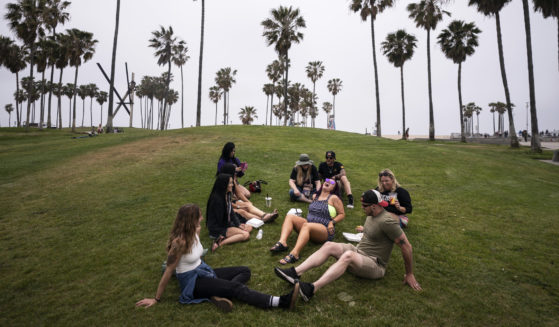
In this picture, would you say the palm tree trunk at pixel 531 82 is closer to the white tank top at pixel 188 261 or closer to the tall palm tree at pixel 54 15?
the white tank top at pixel 188 261

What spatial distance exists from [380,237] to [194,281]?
3.10 metres

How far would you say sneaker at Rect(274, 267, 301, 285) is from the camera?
12.4ft

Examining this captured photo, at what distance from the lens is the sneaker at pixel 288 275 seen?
377 centimetres

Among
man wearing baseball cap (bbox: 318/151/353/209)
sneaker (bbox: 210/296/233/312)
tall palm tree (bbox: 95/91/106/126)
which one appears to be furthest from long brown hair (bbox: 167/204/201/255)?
tall palm tree (bbox: 95/91/106/126)

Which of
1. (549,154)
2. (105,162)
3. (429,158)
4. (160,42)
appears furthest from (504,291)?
(160,42)

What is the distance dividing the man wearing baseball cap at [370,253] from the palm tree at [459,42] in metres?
39.9

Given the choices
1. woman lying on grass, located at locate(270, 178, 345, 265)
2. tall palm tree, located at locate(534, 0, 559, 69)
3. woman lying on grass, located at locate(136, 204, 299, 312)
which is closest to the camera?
woman lying on grass, located at locate(136, 204, 299, 312)

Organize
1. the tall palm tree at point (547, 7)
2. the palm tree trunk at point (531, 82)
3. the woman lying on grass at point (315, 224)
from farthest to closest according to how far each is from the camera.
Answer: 1. the palm tree trunk at point (531, 82)
2. the tall palm tree at point (547, 7)
3. the woman lying on grass at point (315, 224)

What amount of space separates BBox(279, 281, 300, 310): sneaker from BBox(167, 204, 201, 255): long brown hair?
1.59 metres

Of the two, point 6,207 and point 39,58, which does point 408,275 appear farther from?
point 39,58

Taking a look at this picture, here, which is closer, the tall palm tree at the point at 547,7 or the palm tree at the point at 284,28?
the tall palm tree at the point at 547,7

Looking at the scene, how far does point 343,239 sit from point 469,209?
5.24 meters

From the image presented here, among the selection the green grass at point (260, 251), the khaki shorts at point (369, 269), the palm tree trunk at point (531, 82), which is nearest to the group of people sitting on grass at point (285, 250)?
the khaki shorts at point (369, 269)

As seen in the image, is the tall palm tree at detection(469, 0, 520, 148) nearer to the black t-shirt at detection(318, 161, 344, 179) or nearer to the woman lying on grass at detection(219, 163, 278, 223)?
the black t-shirt at detection(318, 161, 344, 179)
